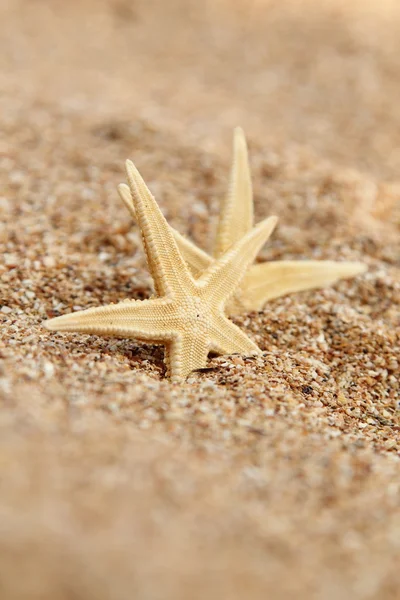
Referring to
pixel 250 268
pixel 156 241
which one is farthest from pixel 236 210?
pixel 156 241

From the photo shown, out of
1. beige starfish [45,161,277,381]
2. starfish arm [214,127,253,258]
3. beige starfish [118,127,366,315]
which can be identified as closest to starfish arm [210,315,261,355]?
beige starfish [45,161,277,381]

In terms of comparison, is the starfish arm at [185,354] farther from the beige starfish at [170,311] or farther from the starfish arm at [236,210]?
the starfish arm at [236,210]

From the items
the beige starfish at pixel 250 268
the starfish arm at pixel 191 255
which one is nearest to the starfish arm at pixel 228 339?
the beige starfish at pixel 250 268

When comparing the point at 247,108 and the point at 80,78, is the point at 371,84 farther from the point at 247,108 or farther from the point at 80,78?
the point at 80,78

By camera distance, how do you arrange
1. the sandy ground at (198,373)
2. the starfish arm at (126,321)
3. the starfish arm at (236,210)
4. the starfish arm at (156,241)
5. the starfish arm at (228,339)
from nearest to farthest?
the sandy ground at (198,373)
the starfish arm at (126,321)
the starfish arm at (156,241)
the starfish arm at (228,339)
the starfish arm at (236,210)

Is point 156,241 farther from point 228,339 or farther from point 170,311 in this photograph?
point 228,339

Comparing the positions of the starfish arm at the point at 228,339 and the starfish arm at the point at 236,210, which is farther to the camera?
the starfish arm at the point at 236,210

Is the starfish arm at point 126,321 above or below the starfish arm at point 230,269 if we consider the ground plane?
below
